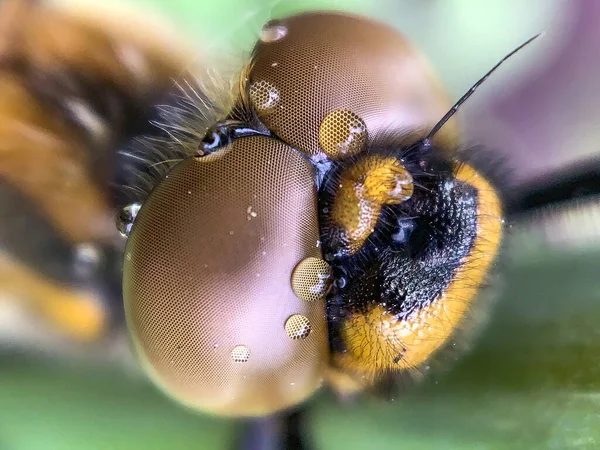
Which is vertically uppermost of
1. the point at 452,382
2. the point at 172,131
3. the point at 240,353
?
the point at 172,131

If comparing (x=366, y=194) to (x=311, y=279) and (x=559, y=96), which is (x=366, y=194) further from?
(x=559, y=96)

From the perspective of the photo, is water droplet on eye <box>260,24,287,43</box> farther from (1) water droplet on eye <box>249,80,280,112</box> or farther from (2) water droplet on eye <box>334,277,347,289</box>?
(2) water droplet on eye <box>334,277,347,289</box>

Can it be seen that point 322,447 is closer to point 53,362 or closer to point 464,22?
point 53,362

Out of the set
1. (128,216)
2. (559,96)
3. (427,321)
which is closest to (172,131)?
(128,216)

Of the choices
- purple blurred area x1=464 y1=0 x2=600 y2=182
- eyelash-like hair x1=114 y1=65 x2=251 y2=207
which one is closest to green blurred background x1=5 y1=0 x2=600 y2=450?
purple blurred area x1=464 y1=0 x2=600 y2=182

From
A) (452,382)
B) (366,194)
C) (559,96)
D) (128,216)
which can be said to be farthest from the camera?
(559,96)

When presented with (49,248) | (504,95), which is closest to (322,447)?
(49,248)

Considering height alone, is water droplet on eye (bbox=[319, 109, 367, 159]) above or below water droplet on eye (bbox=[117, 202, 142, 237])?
below
